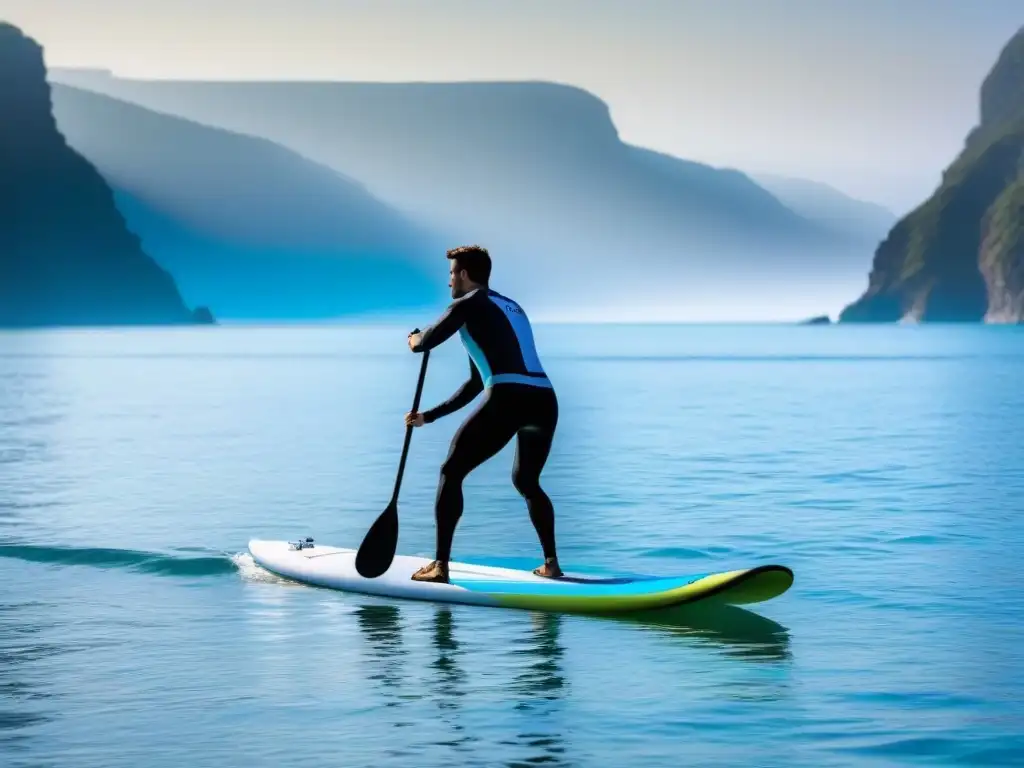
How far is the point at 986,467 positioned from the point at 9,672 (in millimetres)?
20484

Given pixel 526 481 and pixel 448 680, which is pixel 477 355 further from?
pixel 448 680

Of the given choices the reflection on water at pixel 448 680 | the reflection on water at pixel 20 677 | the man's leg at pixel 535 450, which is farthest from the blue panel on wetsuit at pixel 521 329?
the reflection on water at pixel 20 677

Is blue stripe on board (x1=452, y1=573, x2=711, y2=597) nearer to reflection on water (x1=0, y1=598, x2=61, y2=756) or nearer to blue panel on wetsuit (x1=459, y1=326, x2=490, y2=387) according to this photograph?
blue panel on wetsuit (x1=459, y1=326, x2=490, y2=387)

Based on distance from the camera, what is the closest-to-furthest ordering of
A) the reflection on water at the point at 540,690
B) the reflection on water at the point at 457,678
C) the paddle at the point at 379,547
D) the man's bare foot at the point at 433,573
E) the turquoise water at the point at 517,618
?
the reflection on water at the point at 540,690 → the reflection on water at the point at 457,678 → the turquoise water at the point at 517,618 → the man's bare foot at the point at 433,573 → the paddle at the point at 379,547

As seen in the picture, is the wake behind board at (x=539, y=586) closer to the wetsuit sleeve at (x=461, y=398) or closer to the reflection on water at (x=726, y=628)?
the reflection on water at (x=726, y=628)

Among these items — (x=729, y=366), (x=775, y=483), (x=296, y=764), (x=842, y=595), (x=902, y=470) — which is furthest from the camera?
(x=729, y=366)

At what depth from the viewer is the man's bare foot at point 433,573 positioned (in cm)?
1314

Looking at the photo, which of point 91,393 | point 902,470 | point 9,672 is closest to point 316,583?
point 9,672

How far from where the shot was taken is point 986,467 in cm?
2802

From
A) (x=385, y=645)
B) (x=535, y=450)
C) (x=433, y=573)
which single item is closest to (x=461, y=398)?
(x=535, y=450)

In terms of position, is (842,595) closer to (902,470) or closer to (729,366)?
(902,470)

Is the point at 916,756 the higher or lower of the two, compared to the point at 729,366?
lower

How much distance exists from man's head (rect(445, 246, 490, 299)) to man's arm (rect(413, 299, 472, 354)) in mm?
142

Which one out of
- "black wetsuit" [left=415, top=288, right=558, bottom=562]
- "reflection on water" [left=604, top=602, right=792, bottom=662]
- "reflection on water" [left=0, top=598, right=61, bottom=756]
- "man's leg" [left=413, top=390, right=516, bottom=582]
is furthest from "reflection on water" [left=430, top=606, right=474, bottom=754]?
"reflection on water" [left=0, top=598, right=61, bottom=756]
